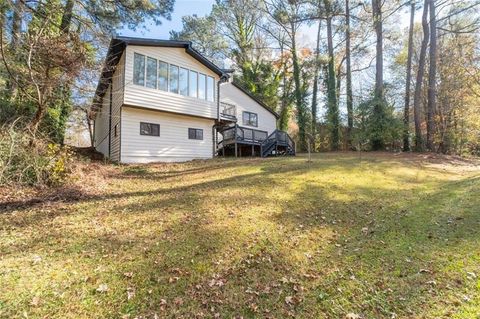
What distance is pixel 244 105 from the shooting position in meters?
21.6

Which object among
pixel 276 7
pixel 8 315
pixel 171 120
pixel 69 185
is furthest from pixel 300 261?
pixel 276 7

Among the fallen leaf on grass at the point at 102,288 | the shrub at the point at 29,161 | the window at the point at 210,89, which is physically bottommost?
the fallen leaf on grass at the point at 102,288

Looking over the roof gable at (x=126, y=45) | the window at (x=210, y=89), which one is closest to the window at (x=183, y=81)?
the roof gable at (x=126, y=45)

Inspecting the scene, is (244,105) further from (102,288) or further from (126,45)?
(102,288)

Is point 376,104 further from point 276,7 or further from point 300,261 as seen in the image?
point 300,261

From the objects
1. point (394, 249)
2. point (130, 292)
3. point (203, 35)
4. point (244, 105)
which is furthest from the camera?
point (203, 35)

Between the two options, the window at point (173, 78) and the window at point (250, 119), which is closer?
the window at point (173, 78)

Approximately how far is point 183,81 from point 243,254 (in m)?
12.7

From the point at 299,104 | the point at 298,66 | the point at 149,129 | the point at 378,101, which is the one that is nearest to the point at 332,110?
the point at 299,104

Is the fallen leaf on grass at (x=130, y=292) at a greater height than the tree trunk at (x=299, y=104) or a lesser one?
lesser

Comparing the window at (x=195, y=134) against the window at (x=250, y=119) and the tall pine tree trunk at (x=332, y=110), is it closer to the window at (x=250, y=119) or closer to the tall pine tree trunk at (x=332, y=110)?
the window at (x=250, y=119)

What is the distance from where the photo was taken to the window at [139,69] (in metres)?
13.1

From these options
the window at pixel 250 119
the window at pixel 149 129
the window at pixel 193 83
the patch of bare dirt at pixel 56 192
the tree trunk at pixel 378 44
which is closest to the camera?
the patch of bare dirt at pixel 56 192

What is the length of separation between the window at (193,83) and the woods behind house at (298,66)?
3.31 metres
